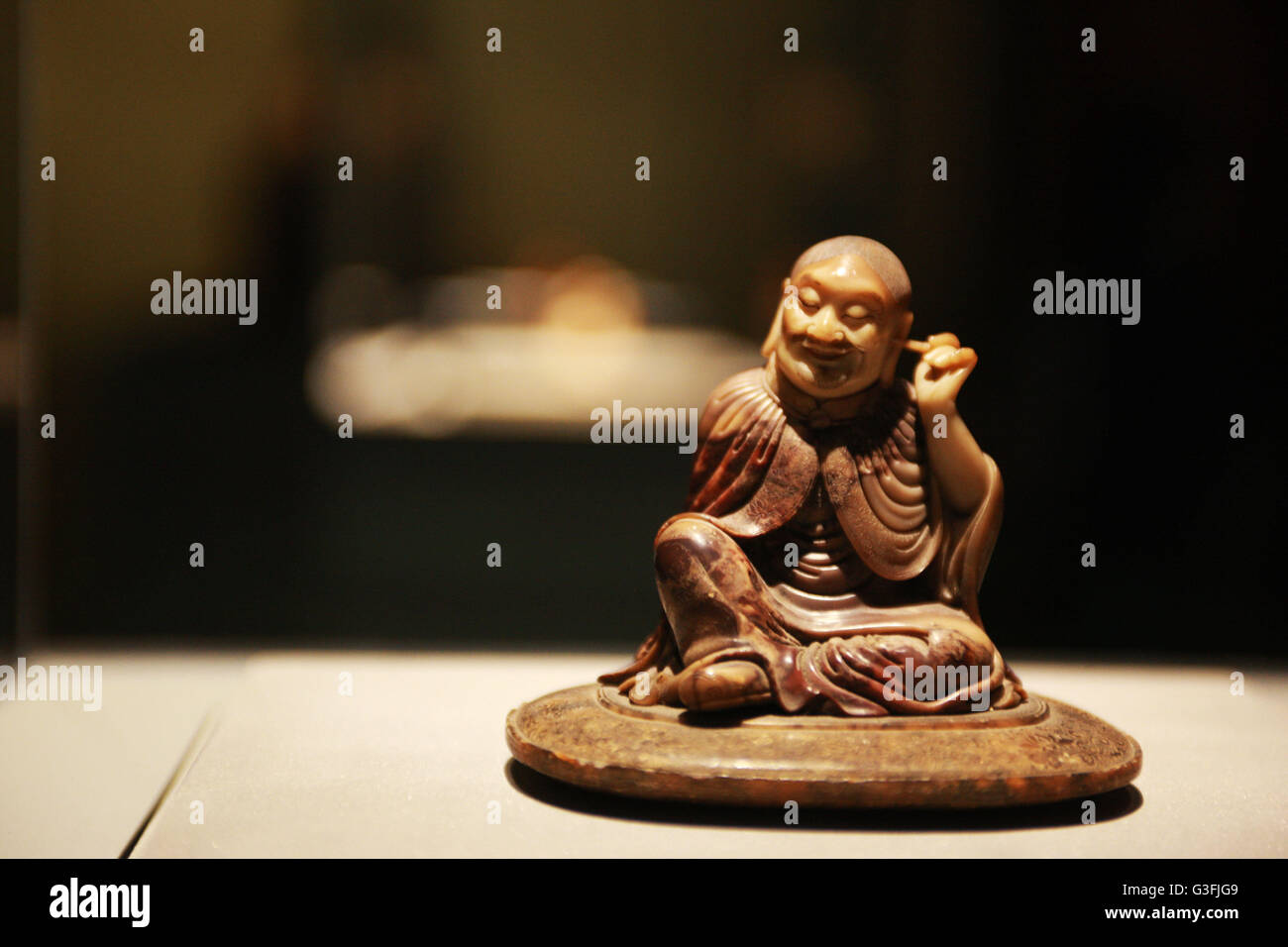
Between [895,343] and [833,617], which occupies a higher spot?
[895,343]

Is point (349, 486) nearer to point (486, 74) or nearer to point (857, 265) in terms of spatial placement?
point (486, 74)

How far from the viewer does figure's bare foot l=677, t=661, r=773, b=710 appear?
8.46ft

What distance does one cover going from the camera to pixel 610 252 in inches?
161

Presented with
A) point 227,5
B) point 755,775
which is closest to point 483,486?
point 227,5

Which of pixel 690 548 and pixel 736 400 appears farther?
pixel 736 400

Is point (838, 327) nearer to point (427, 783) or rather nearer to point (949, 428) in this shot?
point (949, 428)

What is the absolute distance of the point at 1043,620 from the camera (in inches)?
169

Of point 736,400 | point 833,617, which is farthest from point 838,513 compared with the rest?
point 736,400

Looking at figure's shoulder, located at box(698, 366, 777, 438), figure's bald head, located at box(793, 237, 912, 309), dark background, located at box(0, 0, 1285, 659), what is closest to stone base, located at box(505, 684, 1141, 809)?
figure's shoulder, located at box(698, 366, 777, 438)

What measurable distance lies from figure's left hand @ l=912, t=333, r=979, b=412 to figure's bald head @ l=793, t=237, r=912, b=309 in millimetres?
138

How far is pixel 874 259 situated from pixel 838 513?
1.99ft

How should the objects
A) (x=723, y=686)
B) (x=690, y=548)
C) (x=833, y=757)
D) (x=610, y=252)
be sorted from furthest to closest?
(x=610, y=252) → (x=690, y=548) → (x=723, y=686) → (x=833, y=757)

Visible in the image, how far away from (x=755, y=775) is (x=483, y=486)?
1996 mm

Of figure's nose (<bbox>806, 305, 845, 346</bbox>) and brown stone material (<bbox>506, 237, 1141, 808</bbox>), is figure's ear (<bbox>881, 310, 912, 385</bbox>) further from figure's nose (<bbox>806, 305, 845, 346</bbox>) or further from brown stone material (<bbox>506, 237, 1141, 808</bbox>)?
figure's nose (<bbox>806, 305, 845, 346</bbox>)
